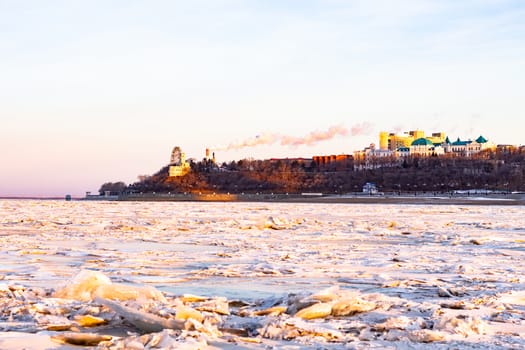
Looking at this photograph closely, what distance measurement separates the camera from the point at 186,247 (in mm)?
12234

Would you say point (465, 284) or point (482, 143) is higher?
point (482, 143)

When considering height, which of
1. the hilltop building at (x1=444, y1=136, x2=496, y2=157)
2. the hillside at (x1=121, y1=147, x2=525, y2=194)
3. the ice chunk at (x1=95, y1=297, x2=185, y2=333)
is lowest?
the ice chunk at (x1=95, y1=297, x2=185, y2=333)

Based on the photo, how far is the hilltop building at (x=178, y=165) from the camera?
449ft

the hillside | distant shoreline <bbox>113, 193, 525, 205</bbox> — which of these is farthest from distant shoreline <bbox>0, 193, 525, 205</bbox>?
the hillside

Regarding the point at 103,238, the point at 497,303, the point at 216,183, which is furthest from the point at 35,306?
the point at 216,183

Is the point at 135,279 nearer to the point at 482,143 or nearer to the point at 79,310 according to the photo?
the point at 79,310

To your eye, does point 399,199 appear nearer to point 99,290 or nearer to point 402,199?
point 402,199

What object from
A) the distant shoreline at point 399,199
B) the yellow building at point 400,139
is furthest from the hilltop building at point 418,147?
the distant shoreline at point 399,199

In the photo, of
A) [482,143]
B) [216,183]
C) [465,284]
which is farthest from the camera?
[482,143]

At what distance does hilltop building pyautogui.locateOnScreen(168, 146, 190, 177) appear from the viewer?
137 m

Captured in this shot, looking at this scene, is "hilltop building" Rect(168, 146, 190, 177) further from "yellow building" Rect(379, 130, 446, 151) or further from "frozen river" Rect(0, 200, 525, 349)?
"frozen river" Rect(0, 200, 525, 349)

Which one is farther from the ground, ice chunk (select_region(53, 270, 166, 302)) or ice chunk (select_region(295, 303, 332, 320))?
ice chunk (select_region(53, 270, 166, 302))

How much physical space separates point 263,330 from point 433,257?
20.1 feet

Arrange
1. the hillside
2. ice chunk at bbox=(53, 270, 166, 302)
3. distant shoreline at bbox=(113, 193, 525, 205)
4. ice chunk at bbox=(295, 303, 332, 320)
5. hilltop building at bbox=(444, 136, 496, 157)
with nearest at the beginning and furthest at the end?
ice chunk at bbox=(295, 303, 332, 320) → ice chunk at bbox=(53, 270, 166, 302) → distant shoreline at bbox=(113, 193, 525, 205) → the hillside → hilltop building at bbox=(444, 136, 496, 157)
